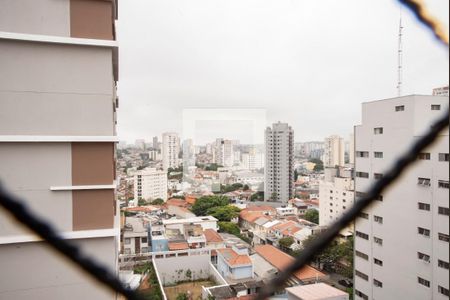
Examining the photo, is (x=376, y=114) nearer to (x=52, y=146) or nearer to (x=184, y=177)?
(x=52, y=146)

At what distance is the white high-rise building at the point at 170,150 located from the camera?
16.8 metres

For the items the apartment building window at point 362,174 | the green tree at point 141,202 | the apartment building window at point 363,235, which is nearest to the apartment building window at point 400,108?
the apartment building window at point 362,174

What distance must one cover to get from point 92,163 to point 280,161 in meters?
14.9

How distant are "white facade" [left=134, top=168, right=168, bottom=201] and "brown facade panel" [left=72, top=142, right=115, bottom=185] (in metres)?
14.0

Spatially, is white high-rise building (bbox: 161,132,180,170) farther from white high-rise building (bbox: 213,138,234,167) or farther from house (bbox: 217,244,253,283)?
house (bbox: 217,244,253,283)

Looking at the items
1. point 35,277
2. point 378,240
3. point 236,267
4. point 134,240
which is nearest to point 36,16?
point 35,277

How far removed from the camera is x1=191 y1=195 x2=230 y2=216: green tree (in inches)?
515

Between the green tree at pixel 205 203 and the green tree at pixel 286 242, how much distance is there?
4.47m

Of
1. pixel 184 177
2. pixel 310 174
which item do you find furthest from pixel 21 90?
pixel 310 174

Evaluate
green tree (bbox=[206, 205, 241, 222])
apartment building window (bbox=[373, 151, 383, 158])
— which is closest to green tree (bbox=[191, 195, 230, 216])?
green tree (bbox=[206, 205, 241, 222])

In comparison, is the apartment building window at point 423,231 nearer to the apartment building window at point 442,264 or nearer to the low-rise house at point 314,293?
the apartment building window at point 442,264

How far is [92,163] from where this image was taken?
138cm

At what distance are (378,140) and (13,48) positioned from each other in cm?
457

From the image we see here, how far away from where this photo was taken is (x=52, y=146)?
1327mm
